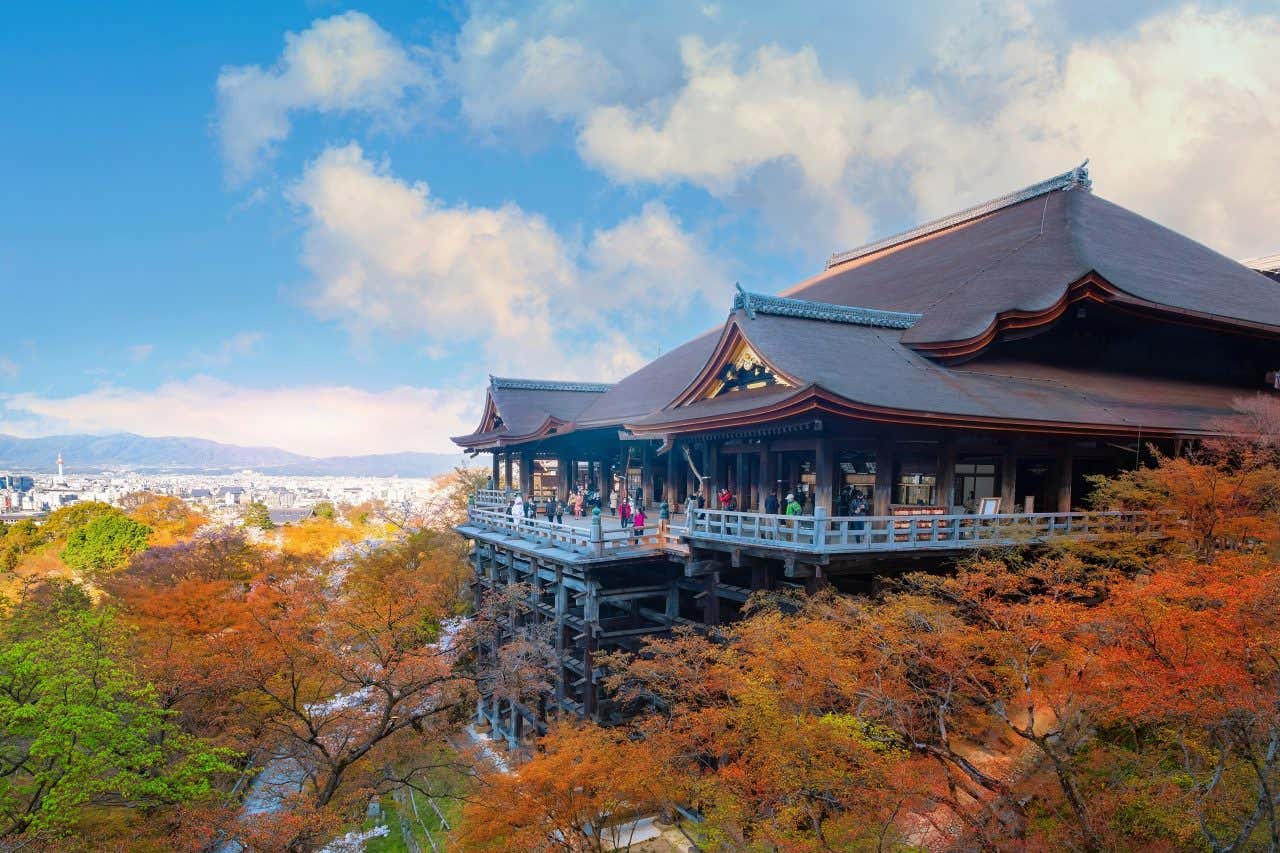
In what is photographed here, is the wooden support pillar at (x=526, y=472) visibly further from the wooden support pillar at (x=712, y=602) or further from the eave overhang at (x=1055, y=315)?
the eave overhang at (x=1055, y=315)

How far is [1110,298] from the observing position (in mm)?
17016

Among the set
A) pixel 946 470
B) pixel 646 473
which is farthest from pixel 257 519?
pixel 946 470

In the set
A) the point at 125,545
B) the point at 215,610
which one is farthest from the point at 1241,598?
the point at 125,545

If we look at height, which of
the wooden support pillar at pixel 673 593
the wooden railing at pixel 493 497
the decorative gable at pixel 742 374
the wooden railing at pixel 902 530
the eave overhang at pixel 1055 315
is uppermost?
→ the eave overhang at pixel 1055 315

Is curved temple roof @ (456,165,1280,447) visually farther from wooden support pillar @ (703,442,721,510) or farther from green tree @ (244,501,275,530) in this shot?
green tree @ (244,501,275,530)

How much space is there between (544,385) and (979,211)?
20700mm

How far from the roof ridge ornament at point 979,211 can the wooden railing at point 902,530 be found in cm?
1488

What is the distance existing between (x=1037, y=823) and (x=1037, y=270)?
579 inches

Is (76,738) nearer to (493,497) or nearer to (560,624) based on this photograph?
(560,624)

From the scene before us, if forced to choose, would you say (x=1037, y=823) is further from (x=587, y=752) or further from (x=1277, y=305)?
(x=1277, y=305)

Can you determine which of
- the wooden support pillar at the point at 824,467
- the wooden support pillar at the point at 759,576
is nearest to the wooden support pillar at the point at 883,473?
the wooden support pillar at the point at 824,467

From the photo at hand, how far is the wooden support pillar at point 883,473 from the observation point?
1373 centimetres

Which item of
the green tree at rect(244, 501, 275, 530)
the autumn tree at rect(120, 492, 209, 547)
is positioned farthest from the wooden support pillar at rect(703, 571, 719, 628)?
the green tree at rect(244, 501, 275, 530)

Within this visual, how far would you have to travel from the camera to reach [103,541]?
5106 centimetres
